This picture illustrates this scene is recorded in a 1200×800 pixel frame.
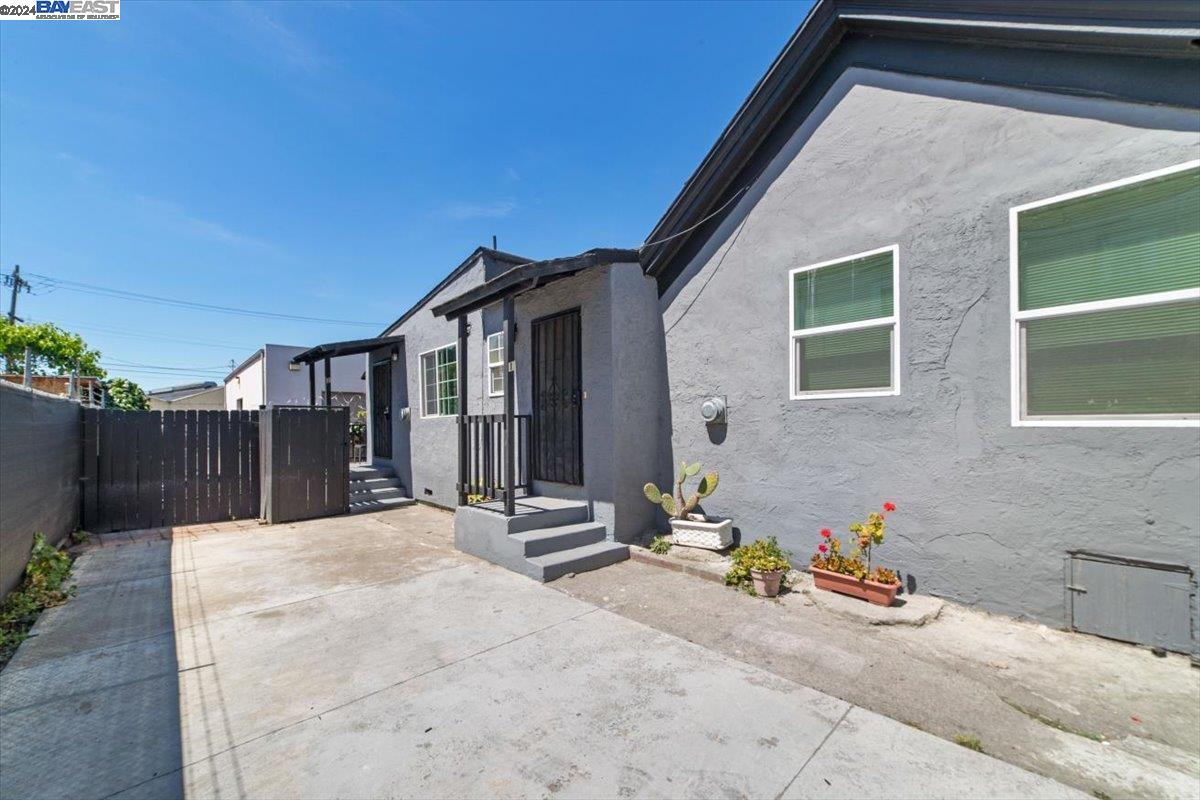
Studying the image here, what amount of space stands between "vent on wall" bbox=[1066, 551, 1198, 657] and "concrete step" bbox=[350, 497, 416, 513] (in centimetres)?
941

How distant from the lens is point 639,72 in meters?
7.64

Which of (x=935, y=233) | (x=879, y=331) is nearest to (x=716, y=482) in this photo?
(x=879, y=331)

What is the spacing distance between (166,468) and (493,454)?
5.45 meters

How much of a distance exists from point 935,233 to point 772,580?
3.17 meters

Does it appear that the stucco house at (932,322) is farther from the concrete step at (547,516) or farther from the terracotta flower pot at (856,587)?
the terracotta flower pot at (856,587)

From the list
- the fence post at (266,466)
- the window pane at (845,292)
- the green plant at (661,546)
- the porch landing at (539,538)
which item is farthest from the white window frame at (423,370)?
the window pane at (845,292)

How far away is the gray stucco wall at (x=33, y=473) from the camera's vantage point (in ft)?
12.7

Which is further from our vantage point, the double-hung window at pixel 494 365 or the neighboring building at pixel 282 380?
the neighboring building at pixel 282 380

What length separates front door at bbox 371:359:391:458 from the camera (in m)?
10.8

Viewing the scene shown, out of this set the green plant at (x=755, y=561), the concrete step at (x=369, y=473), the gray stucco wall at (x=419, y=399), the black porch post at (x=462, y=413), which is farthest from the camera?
the concrete step at (x=369, y=473)

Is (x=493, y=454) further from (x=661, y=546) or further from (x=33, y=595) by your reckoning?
(x=33, y=595)

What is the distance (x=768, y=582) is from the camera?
156 inches

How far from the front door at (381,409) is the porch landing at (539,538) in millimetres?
6002

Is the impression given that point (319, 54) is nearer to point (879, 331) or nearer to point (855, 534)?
point (879, 331)
